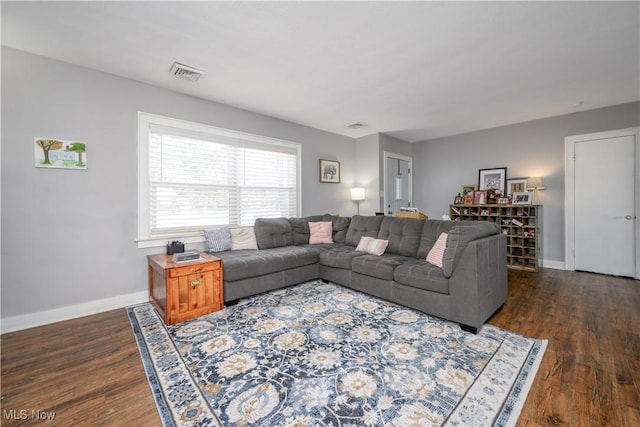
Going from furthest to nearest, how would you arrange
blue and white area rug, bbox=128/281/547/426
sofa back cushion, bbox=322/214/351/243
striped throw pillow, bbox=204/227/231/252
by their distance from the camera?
sofa back cushion, bbox=322/214/351/243 < striped throw pillow, bbox=204/227/231/252 < blue and white area rug, bbox=128/281/547/426

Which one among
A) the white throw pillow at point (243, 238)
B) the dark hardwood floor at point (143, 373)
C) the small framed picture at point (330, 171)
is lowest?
the dark hardwood floor at point (143, 373)

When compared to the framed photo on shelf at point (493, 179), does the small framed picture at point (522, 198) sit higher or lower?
lower

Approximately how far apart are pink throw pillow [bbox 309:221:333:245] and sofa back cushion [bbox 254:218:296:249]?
14.0 inches

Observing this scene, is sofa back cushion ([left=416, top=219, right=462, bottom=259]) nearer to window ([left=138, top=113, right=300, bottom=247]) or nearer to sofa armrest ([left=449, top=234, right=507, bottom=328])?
sofa armrest ([left=449, top=234, right=507, bottom=328])

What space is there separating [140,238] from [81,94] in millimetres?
1622

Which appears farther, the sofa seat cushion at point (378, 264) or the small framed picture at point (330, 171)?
the small framed picture at point (330, 171)

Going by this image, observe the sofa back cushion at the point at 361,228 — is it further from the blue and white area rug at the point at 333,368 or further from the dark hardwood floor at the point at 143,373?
the dark hardwood floor at the point at 143,373

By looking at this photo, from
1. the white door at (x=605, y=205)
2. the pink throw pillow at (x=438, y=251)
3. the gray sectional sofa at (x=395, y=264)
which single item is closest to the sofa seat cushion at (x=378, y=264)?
the gray sectional sofa at (x=395, y=264)

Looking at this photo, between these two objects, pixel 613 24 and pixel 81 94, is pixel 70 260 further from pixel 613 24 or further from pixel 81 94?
pixel 613 24

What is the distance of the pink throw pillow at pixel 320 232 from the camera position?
14.1 feet

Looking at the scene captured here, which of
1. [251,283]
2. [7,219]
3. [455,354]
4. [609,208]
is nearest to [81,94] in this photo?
[7,219]

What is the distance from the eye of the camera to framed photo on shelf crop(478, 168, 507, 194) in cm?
506

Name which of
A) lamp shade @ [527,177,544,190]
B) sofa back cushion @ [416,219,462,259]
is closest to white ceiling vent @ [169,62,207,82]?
sofa back cushion @ [416,219,462,259]

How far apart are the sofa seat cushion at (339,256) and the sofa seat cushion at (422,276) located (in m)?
0.70
